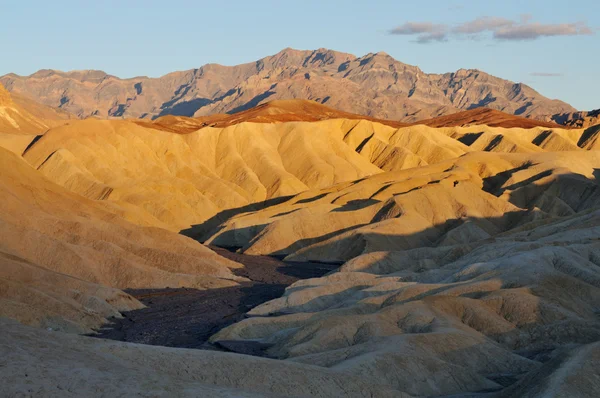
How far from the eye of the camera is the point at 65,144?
428 ft

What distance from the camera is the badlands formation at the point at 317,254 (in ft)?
107

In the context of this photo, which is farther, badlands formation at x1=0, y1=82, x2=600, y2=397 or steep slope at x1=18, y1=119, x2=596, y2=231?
steep slope at x1=18, y1=119, x2=596, y2=231

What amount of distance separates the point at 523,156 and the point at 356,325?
8995 centimetres

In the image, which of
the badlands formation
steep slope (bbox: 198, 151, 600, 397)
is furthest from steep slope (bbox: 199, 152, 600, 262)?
the badlands formation

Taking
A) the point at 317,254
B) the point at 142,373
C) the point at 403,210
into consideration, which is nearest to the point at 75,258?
the point at 317,254

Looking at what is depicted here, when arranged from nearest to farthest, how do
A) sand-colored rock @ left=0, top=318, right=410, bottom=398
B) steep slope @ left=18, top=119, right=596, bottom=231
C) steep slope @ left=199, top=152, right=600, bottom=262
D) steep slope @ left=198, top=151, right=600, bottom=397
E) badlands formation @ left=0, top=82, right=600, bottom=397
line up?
sand-colored rock @ left=0, top=318, right=410, bottom=398, badlands formation @ left=0, top=82, right=600, bottom=397, steep slope @ left=198, top=151, right=600, bottom=397, steep slope @ left=199, top=152, right=600, bottom=262, steep slope @ left=18, top=119, right=596, bottom=231

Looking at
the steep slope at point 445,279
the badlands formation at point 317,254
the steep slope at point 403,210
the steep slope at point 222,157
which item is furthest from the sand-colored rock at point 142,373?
the steep slope at point 222,157

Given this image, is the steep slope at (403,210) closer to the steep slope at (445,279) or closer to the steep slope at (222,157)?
the steep slope at (445,279)

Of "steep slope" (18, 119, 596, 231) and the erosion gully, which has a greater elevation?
"steep slope" (18, 119, 596, 231)

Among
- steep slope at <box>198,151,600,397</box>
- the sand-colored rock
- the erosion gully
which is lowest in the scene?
the erosion gully

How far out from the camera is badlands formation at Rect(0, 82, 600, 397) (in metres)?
32.6

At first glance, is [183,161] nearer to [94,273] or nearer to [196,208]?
[196,208]

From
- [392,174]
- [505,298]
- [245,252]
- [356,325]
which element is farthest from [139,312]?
[392,174]

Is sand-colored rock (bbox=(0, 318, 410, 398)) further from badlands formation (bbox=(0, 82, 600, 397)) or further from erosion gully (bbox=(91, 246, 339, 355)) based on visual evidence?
erosion gully (bbox=(91, 246, 339, 355))
